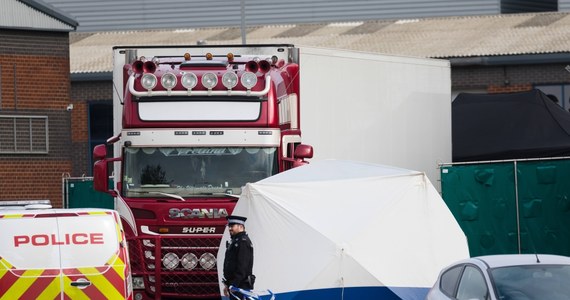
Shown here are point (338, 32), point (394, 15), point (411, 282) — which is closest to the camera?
point (411, 282)

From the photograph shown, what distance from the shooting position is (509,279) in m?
13.0

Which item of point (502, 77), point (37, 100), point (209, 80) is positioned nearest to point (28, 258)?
point (209, 80)

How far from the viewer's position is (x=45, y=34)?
37656 millimetres

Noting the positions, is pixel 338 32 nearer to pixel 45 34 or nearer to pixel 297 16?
pixel 297 16

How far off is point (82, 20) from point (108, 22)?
1122 mm

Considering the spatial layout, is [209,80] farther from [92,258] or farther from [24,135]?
[24,135]

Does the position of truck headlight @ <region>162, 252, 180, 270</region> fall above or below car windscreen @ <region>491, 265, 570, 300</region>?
below

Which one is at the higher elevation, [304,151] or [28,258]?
[304,151]

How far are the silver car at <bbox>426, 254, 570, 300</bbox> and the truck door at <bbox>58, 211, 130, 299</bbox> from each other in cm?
380

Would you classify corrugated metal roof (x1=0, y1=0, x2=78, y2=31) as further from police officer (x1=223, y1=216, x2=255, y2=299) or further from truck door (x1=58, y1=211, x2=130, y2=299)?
police officer (x1=223, y1=216, x2=255, y2=299)

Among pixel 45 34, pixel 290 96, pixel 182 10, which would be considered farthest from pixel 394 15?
pixel 290 96

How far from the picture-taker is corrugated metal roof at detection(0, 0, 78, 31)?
3688cm

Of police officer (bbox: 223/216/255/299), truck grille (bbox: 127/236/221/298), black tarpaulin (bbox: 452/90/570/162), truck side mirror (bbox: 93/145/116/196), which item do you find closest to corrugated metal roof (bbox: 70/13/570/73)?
black tarpaulin (bbox: 452/90/570/162)

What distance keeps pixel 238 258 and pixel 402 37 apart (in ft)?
104
